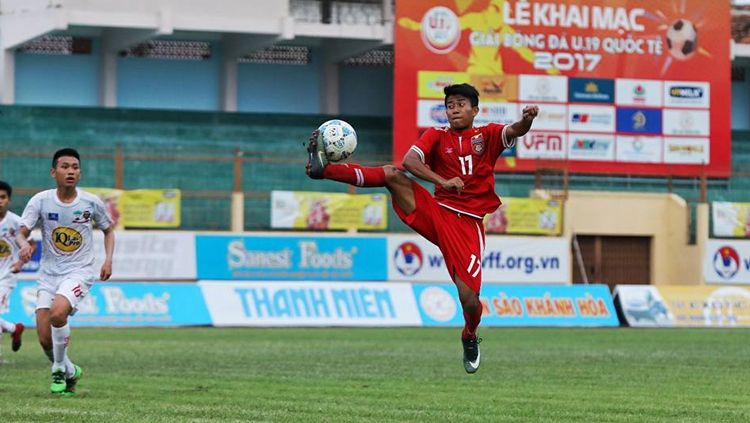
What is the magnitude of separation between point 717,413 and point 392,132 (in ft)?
104

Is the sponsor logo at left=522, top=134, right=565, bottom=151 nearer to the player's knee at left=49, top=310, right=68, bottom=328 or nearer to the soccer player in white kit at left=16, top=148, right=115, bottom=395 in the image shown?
the soccer player in white kit at left=16, top=148, right=115, bottom=395

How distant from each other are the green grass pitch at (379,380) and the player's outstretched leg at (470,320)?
48 centimetres

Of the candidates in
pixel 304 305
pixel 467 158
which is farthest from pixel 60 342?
pixel 304 305

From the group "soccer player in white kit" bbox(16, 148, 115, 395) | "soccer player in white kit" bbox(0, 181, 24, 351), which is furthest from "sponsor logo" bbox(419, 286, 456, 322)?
"soccer player in white kit" bbox(16, 148, 115, 395)

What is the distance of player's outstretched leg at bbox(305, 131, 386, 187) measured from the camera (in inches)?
487

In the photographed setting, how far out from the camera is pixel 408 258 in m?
38.6

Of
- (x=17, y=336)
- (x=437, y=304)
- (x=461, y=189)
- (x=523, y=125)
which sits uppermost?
(x=523, y=125)

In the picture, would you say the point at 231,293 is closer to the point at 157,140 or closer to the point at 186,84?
the point at 157,140

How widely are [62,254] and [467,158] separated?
14.9 ft

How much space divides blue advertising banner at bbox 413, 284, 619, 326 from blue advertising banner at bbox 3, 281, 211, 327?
5.57 m

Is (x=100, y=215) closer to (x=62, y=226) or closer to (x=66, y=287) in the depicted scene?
(x=62, y=226)

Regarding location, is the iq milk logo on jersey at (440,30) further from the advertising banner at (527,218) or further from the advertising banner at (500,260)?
the advertising banner at (500,260)

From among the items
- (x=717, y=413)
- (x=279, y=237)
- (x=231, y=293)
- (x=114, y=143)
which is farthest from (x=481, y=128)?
(x=114, y=143)

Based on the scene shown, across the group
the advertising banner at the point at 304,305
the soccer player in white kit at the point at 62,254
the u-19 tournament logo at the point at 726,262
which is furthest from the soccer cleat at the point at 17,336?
the u-19 tournament logo at the point at 726,262
